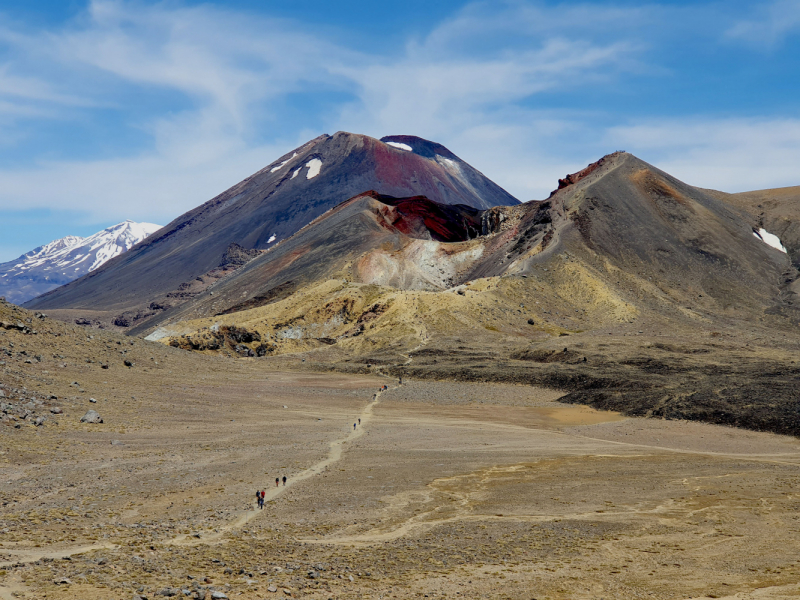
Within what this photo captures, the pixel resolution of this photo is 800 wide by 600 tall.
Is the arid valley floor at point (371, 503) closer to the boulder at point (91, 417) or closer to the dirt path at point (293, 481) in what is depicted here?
the dirt path at point (293, 481)

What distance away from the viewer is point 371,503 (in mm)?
22812

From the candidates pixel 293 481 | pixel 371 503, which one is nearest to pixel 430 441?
pixel 293 481

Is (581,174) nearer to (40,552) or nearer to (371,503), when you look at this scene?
(371,503)

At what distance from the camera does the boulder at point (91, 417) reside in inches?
1359

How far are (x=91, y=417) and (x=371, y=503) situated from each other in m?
19.8

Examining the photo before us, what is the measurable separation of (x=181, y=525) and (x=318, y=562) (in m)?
5.56

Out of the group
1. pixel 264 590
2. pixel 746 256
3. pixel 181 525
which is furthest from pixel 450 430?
pixel 746 256

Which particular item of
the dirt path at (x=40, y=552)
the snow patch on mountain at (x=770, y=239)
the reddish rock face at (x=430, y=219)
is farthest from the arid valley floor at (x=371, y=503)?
the reddish rock face at (x=430, y=219)

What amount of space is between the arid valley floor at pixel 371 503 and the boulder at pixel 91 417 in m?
0.51

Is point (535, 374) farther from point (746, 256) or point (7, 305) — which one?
point (746, 256)

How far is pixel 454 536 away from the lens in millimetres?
19359

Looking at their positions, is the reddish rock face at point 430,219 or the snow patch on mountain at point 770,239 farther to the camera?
the reddish rock face at point 430,219

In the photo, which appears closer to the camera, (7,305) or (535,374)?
(7,305)

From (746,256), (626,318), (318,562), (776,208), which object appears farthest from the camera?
(776,208)
